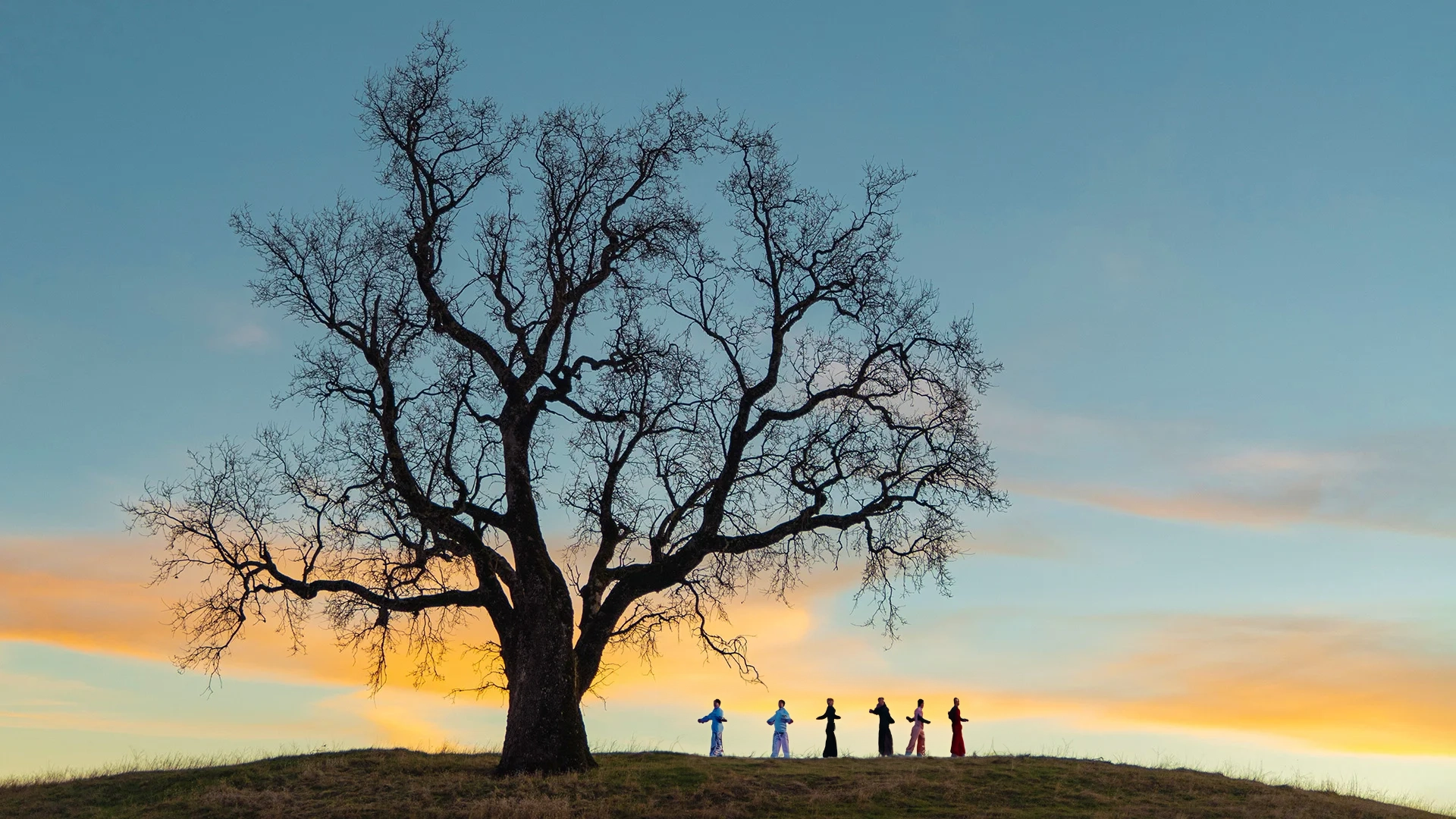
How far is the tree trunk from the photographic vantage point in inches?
955

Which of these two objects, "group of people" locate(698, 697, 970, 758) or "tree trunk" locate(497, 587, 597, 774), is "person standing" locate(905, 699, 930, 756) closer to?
"group of people" locate(698, 697, 970, 758)

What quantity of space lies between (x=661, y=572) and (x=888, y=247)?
920cm

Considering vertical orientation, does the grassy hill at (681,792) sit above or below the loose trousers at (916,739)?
below

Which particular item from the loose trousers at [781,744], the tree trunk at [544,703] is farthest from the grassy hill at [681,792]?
the loose trousers at [781,744]

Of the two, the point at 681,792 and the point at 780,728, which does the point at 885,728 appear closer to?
the point at 780,728

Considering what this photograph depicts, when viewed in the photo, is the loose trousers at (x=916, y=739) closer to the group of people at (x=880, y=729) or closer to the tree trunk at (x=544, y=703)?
the group of people at (x=880, y=729)

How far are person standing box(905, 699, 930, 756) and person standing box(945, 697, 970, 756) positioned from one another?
0.76m

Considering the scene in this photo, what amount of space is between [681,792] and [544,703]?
348 cm

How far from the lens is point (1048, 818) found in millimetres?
21688

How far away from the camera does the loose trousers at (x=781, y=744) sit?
30812 mm

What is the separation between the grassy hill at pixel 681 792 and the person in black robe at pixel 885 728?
3.92m

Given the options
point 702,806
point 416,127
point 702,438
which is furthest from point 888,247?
point 702,806

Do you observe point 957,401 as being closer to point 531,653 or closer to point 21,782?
point 531,653

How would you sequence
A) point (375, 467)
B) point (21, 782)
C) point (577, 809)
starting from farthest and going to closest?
1. point (21, 782)
2. point (375, 467)
3. point (577, 809)
